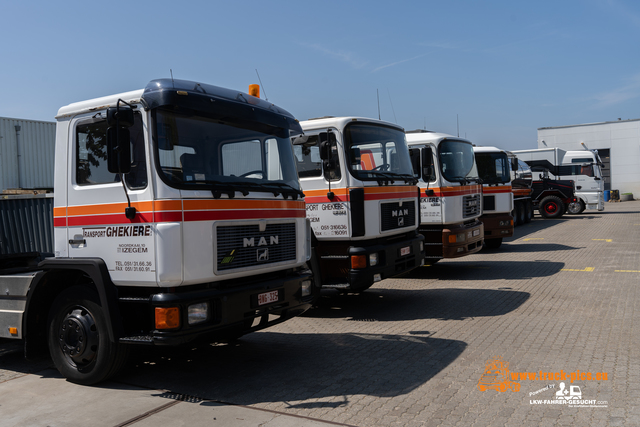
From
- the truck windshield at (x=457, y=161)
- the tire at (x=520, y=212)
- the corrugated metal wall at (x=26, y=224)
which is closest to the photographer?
the corrugated metal wall at (x=26, y=224)

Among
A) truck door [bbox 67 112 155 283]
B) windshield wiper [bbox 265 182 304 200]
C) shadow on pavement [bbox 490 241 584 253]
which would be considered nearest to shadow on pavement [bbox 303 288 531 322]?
windshield wiper [bbox 265 182 304 200]

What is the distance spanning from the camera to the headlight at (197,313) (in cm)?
434

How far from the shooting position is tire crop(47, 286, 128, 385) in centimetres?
460

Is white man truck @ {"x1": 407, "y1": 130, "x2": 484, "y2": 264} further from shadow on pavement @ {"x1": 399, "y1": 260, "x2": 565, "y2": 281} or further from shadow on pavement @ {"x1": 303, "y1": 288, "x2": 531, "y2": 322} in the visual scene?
shadow on pavement @ {"x1": 303, "y1": 288, "x2": 531, "y2": 322}

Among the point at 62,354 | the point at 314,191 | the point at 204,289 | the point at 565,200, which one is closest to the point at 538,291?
the point at 314,191

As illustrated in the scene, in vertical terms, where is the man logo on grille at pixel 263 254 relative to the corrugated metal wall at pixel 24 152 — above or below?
below

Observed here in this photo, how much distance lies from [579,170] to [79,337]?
2588 centimetres

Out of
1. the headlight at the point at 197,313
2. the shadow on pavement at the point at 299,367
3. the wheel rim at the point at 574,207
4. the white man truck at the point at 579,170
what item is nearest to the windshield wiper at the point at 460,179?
the shadow on pavement at the point at 299,367

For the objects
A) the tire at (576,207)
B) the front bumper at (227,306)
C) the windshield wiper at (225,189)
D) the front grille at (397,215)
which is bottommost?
the front bumper at (227,306)

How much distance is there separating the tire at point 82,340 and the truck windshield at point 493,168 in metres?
12.2

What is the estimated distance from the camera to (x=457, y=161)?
1077 cm

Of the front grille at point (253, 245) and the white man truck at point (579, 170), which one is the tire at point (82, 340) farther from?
the white man truck at point (579, 170)

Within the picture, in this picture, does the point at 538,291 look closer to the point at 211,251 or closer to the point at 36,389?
the point at 211,251

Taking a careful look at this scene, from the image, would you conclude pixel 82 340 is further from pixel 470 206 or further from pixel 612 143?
pixel 612 143
